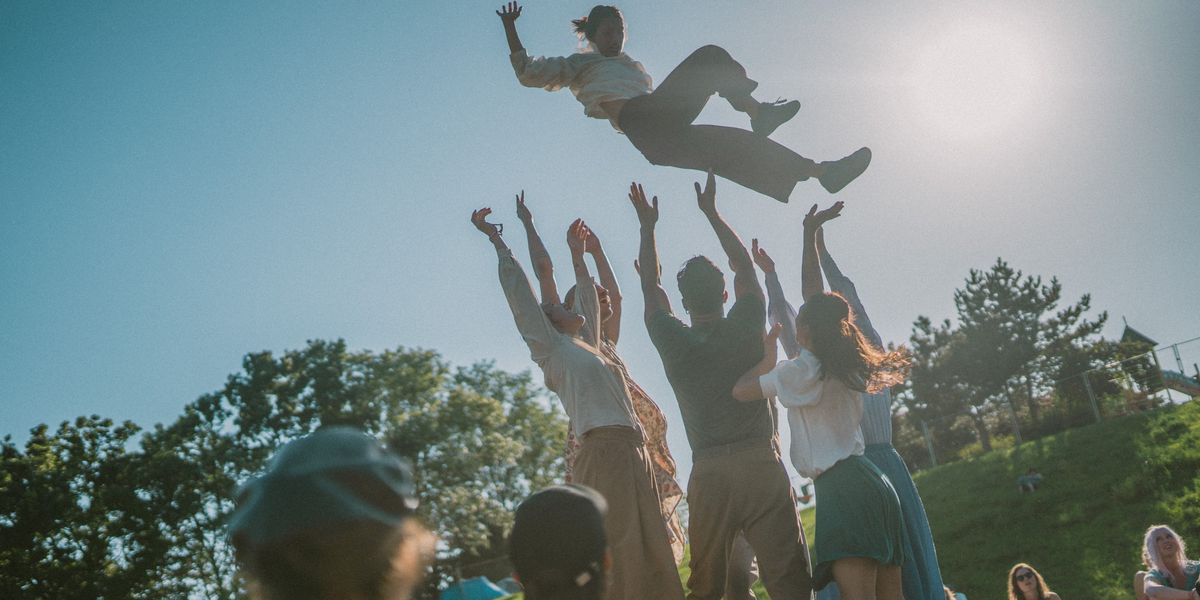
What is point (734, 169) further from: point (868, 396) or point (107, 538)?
point (107, 538)

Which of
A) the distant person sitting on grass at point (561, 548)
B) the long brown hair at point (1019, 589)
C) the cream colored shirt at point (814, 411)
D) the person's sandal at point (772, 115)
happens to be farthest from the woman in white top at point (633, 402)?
the long brown hair at point (1019, 589)

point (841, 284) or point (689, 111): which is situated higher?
point (689, 111)

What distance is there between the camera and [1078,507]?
1617 cm

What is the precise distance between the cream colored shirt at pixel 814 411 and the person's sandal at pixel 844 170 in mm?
2065

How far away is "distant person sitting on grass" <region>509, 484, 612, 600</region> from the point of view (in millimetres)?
2125

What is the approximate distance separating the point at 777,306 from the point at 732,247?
0.74 meters

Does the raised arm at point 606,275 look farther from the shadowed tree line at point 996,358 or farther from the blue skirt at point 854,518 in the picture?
the shadowed tree line at point 996,358

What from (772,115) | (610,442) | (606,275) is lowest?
(610,442)

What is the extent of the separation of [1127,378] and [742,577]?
2627cm

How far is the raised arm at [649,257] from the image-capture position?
5.06 metres

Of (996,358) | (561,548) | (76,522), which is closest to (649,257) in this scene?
(561,548)

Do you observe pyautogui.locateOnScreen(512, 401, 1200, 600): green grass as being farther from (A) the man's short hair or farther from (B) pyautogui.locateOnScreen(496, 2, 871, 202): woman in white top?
(A) the man's short hair

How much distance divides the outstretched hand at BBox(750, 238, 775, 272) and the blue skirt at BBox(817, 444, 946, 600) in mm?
1500

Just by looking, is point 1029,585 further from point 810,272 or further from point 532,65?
point 532,65
